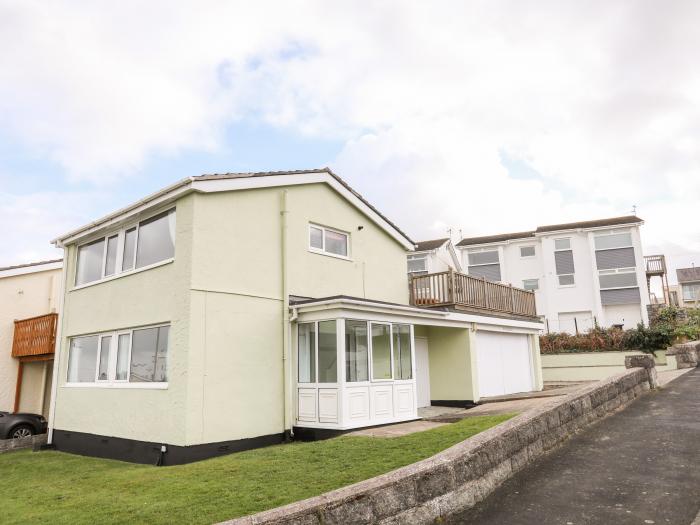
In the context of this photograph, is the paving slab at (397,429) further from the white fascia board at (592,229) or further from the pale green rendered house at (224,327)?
the white fascia board at (592,229)

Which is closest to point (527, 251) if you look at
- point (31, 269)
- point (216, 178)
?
point (216, 178)

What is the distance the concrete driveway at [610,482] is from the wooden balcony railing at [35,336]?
14.6 m

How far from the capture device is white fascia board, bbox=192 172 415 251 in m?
10.9

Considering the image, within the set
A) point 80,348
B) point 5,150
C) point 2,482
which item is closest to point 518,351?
point 80,348

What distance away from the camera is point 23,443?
547 inches

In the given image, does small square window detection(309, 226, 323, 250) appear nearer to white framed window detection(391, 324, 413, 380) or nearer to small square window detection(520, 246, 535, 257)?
white framed window detection(391, 324, 413, 380)

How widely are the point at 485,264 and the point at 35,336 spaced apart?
2733 centimetres

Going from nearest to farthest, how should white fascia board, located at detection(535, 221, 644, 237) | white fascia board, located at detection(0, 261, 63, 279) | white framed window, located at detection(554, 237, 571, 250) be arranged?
white fascia board, located at detection(0, 261, 63, 279) < white fascia board, located at detection(535, 221, 644, 237) < white framed window, located at detection(554, 237, 571, 250)

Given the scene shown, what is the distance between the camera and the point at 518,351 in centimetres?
1848

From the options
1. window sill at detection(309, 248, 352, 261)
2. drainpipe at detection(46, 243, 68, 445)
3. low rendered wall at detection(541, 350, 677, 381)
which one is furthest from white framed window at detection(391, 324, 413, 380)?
low rendered wall at detection(541, 350, 677, 381)

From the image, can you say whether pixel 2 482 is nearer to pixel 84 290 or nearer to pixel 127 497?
pixel 127 497

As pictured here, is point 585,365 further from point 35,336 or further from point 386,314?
point 35,336

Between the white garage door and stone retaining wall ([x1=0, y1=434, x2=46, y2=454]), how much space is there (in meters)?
12.6

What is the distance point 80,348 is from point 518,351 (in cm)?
1427
